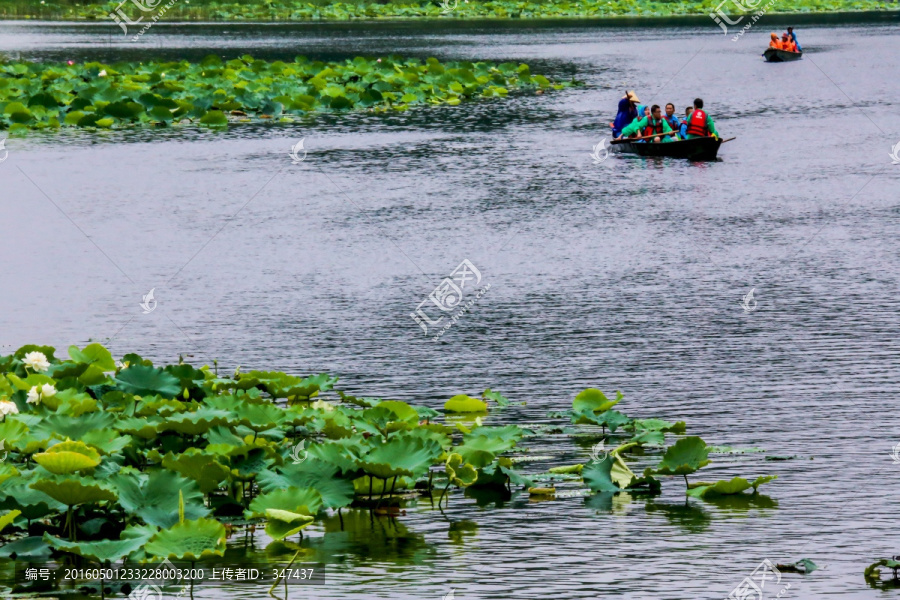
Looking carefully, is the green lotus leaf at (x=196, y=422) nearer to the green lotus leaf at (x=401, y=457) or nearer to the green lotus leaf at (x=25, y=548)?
the green lotus leaf at (x=401, y=457)

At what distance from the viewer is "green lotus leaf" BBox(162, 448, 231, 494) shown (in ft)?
24.4

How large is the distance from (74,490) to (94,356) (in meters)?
3.13

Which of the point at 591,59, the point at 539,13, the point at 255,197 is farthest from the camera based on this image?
the point at 539,13

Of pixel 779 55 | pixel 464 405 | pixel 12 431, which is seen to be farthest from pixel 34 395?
pixel 779 55

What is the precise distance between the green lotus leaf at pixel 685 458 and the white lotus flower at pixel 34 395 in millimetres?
4103

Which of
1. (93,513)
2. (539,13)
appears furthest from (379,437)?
(539,13)

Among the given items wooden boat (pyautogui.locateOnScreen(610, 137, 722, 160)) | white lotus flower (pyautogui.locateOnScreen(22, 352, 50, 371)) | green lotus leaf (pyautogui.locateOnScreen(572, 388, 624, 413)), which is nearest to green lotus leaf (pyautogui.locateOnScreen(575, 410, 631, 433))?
green lotus leaf (pyautogui.locateOnScreen(572, 388, 624, 413))

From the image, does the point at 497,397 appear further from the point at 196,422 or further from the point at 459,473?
the point at 196,422

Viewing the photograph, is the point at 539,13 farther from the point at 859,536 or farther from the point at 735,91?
the point at 859,536

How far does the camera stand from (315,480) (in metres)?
7.57

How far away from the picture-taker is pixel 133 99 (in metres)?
31.7

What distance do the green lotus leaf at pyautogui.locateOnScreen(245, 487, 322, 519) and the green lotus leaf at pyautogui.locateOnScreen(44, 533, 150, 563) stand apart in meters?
0.73

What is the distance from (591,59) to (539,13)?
118ft

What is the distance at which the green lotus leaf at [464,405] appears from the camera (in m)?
10.2
